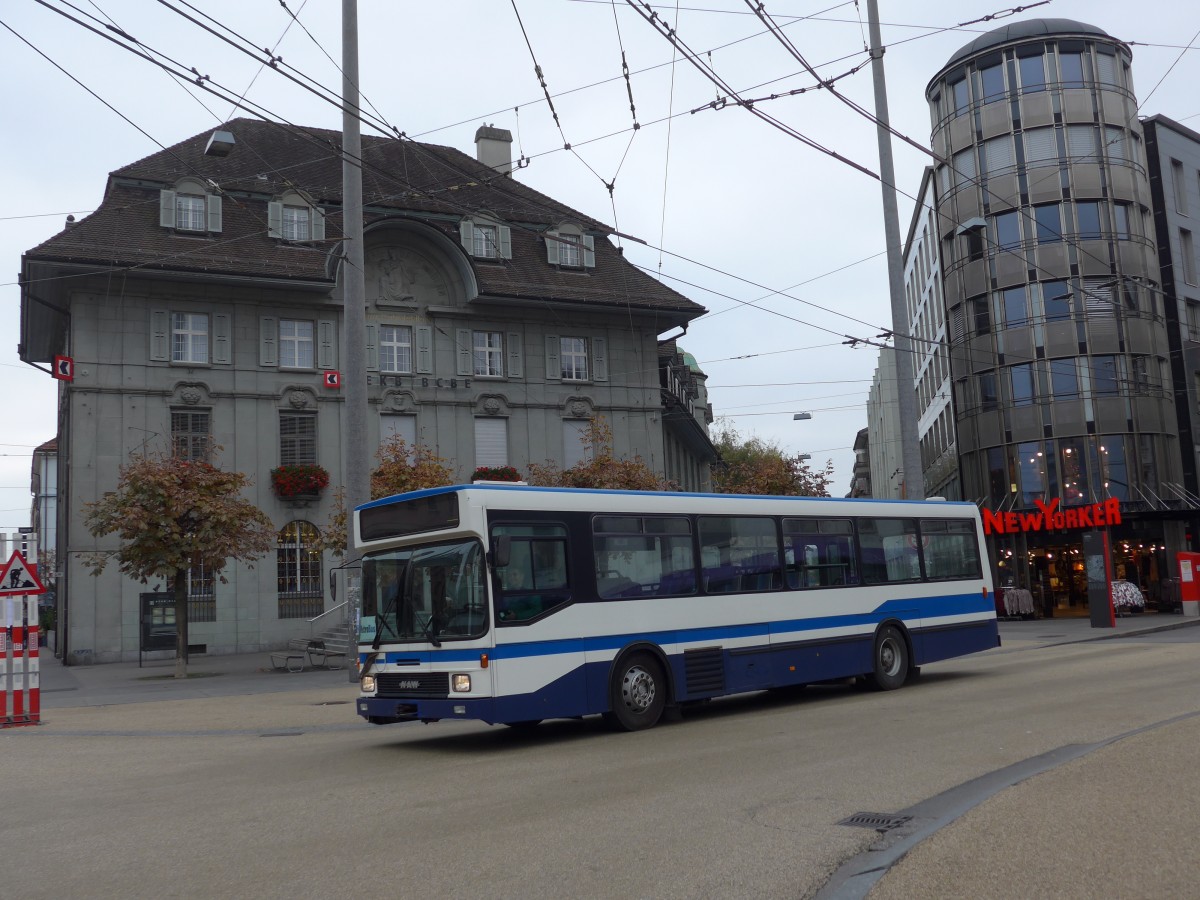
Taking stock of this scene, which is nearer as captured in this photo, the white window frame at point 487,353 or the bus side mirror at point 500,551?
the bus side mirror at point 500,551

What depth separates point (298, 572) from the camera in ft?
119

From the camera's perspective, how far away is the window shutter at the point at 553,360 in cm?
4072

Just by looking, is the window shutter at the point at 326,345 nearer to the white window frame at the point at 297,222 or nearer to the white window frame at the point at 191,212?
the white window frame at the point at 297,222

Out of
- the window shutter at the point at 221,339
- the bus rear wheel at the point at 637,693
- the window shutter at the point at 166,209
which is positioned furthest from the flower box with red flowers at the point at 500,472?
the bus rear wheel at the point at 637,693

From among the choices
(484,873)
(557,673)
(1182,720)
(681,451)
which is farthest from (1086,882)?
(681,451)

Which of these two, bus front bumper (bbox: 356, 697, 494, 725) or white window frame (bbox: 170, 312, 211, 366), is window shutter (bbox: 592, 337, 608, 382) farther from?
bus front bumper (bbox: 356, 697, 494, 725)

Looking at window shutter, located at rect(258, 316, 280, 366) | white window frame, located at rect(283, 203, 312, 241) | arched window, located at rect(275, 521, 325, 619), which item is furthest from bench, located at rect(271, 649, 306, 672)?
white window frame, located at rect(283, 203, 312, 241)

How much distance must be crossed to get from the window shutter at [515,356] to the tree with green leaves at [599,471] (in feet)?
9.99

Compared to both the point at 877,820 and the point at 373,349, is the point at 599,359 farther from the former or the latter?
the point at 877,820

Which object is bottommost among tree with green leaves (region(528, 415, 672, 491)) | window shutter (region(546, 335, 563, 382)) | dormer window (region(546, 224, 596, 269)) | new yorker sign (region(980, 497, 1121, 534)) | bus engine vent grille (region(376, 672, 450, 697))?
bus engine vent grille (region(376, 672, 450, 697))

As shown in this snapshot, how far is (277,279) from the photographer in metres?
35.6

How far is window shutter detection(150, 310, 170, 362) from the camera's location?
3484cm

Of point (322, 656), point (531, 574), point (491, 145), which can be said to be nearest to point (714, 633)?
point (531, 574)

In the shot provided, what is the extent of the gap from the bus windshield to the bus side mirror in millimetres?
131
